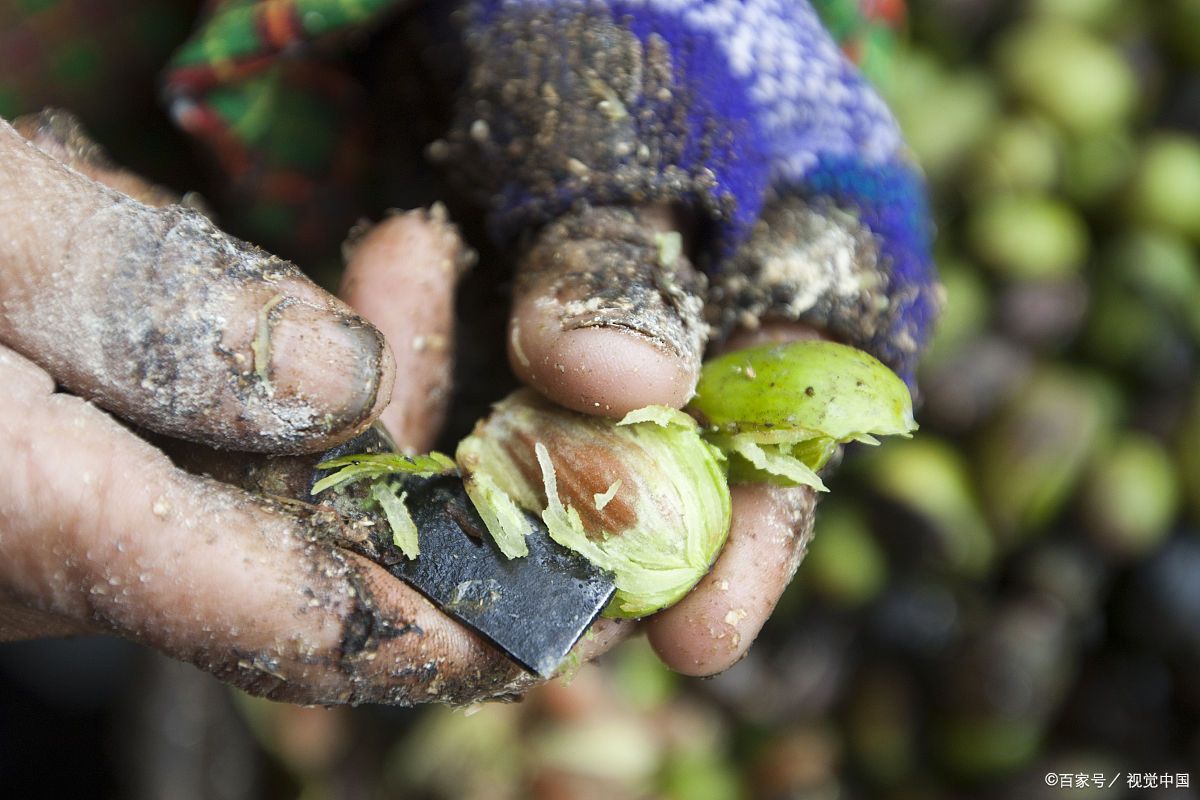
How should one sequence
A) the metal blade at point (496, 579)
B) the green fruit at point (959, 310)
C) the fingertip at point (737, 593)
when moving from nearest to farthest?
the metal blade at point (496, 579)
the fingertip at point (737, 593)
the green fruit at point (959, 310)

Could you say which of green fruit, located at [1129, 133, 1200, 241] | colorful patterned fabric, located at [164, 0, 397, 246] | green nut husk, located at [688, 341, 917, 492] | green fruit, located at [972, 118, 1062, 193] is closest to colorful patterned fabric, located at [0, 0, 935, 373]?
colorful patterned fabric, located at [164, 0, 397, 246]

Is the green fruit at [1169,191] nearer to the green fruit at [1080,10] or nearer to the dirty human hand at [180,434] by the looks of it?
the green fruit at [1080,10]

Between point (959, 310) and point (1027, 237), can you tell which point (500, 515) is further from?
point (1027, 237)

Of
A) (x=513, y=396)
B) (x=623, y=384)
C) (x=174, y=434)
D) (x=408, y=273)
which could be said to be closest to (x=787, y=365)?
(x=623, y=384)

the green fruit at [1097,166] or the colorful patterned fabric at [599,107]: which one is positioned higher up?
the colorful patterned fabric at [599,107]

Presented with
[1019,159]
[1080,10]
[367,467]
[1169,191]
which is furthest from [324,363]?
[1080,10]

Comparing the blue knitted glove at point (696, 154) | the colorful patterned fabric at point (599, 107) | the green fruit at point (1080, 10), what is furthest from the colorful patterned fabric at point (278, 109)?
the green fruit at point (1080, 10)
